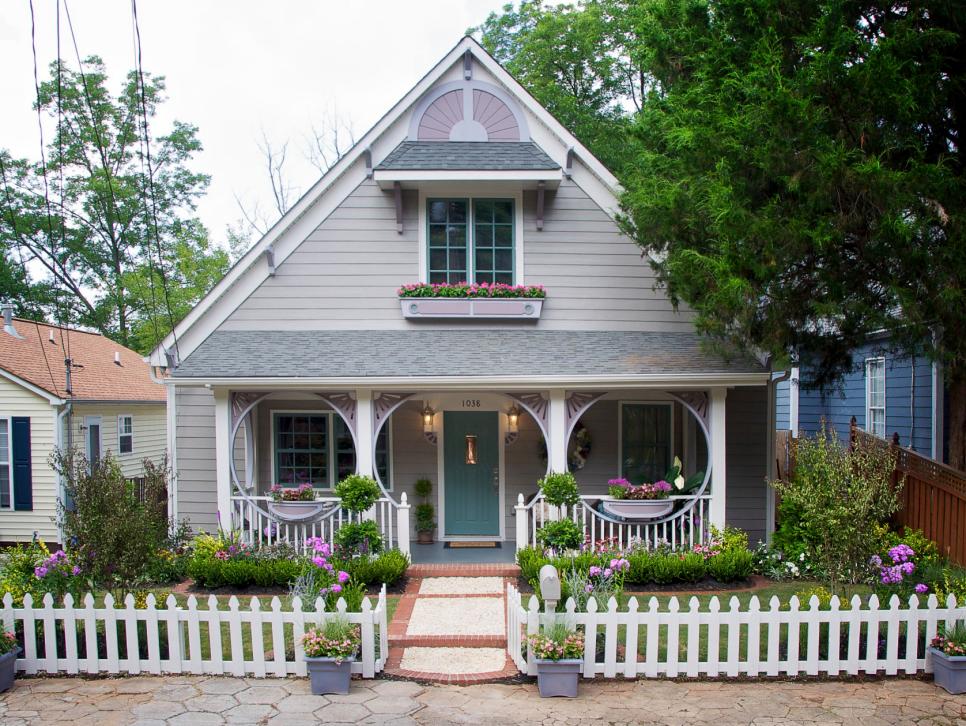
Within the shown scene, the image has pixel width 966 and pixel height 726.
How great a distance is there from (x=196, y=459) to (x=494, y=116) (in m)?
7.18

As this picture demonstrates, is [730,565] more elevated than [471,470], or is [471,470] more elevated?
[471,470]

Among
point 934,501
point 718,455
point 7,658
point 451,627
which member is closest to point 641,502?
point 718,455

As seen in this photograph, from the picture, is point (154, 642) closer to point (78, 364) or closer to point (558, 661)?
point (558, 661)

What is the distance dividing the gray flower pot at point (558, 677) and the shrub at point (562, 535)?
3.06 meters

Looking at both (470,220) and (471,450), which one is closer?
(470,220)

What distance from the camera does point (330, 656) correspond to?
6.01 meters

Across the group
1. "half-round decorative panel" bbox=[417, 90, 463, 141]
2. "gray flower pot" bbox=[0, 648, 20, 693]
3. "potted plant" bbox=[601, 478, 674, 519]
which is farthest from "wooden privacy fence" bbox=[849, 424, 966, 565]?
"gray flower pot" bbox=[0, 648, 20, 693]

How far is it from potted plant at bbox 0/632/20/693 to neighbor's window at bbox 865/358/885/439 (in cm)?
1397

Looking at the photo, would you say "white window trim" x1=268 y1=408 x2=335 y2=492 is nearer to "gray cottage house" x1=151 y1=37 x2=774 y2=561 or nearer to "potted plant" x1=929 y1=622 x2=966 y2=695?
"gray cottage house" x1=151 y1=37 x2=774 y2=561

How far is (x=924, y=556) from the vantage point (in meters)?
8.52

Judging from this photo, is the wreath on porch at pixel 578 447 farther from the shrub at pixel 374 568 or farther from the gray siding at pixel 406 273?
the shrub at pixel 374 568

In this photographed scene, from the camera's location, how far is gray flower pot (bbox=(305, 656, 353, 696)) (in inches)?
237

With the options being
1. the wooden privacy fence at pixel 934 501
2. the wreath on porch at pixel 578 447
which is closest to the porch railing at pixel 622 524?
the wreath on porch at pixel 578 447

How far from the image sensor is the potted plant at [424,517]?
1123 centimetres
